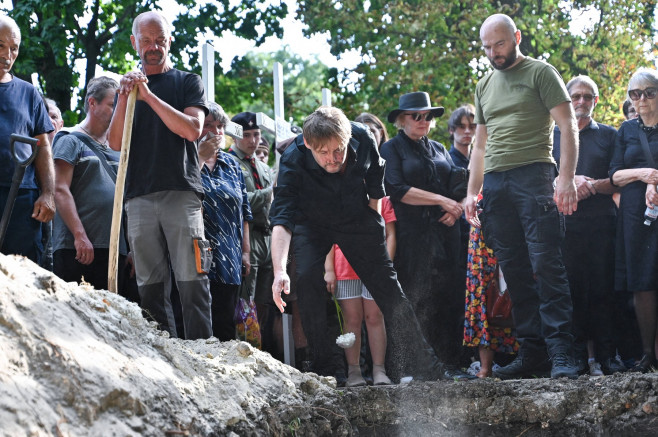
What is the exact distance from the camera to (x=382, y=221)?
5.73m

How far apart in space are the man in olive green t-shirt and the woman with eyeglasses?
1.86 ft

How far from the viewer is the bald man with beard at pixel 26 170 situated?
4.76 m

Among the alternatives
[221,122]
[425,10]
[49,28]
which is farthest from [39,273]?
[49,28]

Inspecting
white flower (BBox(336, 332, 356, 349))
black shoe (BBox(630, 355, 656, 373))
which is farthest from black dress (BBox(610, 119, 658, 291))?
white flower (BBox(336, 332, 356, 349))

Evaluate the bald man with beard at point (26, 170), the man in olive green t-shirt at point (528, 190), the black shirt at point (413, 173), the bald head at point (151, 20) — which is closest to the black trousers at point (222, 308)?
the bald man with beard at point (26, 170)

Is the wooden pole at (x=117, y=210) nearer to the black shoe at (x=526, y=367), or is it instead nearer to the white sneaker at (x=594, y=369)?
the black shoe at (x=526, y=367)

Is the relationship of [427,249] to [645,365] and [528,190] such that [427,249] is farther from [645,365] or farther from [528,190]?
[645,365]

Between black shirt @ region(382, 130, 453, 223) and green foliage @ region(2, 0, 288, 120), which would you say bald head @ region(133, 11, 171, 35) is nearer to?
black shirt @ region(382, 130, 453, 223)

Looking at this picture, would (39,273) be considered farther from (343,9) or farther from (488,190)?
(343,9)

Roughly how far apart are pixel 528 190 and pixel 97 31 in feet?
35.3

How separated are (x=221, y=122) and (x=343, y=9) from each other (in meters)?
6.73

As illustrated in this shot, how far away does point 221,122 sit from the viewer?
5.94 m

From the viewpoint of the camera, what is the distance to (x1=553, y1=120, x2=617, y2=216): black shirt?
6.12 meters

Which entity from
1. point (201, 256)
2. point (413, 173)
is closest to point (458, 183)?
point (413, 173)
